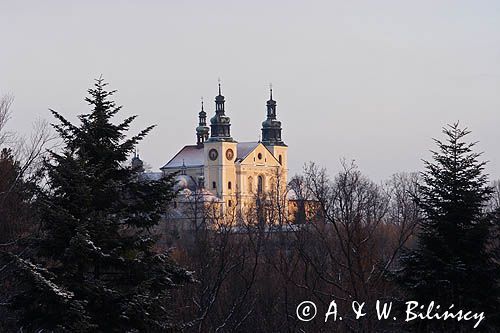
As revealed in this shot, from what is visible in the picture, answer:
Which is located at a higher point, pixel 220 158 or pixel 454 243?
pixel 220 158

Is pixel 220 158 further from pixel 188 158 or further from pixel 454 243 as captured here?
pixel 454 243

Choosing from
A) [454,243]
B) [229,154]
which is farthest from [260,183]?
[454,243]

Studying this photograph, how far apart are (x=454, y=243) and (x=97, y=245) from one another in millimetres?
7118

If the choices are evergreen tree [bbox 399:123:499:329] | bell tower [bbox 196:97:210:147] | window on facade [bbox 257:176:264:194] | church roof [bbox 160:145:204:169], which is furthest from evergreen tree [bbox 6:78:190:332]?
bell tower [bbox 196:97:210:147]

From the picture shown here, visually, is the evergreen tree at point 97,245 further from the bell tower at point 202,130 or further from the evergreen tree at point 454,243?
the bell tower at point 202,130

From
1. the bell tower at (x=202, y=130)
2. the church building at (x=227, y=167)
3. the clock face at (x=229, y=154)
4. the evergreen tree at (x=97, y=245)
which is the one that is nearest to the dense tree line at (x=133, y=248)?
the evergreen tree at (x=97, y=245)

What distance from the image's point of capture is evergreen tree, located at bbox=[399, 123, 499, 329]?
17828 millimetres

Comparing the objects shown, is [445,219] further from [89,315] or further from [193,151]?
[193,151]

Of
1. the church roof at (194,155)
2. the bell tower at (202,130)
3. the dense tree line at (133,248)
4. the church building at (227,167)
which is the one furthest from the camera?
the bell tower at (202,130)

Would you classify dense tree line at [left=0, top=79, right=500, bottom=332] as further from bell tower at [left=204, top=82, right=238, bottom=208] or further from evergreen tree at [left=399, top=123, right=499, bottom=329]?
bell tower at [left=204, top=82, right=238, bottom=208]

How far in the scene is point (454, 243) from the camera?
60.1ft

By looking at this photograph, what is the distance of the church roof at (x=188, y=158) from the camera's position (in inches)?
4513

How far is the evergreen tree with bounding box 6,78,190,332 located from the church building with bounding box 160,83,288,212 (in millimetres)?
89430

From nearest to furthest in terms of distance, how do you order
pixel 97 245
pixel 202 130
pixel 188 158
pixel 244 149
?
pixel 97 245 < pixel 244 149 < pixel 188 158 < pixel 202 130
